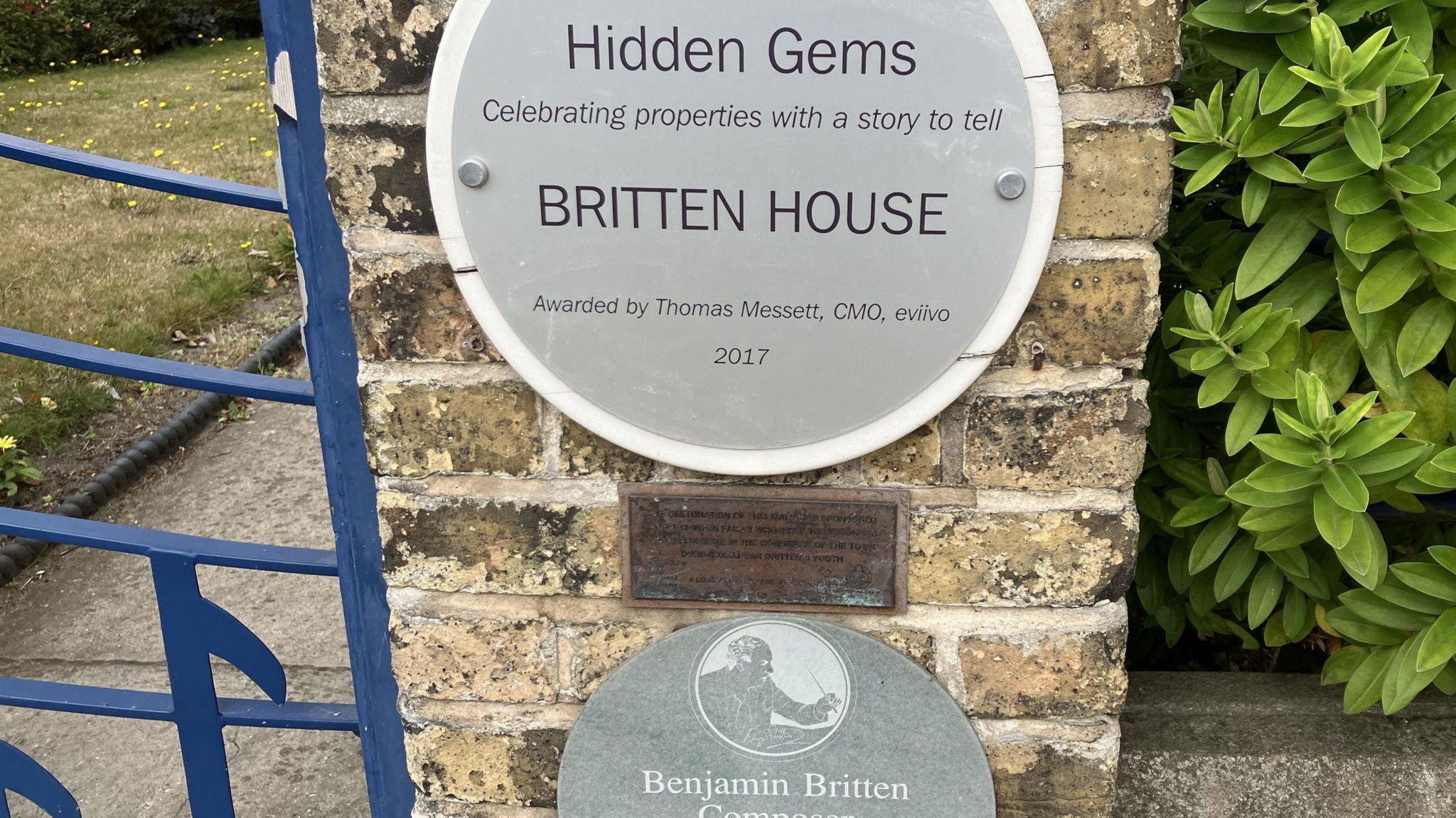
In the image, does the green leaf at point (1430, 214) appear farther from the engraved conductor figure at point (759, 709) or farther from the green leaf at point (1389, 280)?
the engraved conductor figure at point (759, 709)

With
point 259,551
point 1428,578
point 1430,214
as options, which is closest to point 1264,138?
point 1430,214

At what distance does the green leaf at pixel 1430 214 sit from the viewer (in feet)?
3.19

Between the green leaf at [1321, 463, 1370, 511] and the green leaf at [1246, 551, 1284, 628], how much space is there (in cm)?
27

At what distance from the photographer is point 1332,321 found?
1.37 metres

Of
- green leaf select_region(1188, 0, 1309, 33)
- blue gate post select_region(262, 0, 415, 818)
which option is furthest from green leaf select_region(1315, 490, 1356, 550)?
blue gate post select_region(262, 0, 415, 818)

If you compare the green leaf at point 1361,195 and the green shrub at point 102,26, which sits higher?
the green shrub at point 102,26

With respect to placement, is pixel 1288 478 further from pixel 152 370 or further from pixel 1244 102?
pixel 152 370

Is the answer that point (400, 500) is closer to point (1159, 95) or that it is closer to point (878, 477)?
point (878, 477)

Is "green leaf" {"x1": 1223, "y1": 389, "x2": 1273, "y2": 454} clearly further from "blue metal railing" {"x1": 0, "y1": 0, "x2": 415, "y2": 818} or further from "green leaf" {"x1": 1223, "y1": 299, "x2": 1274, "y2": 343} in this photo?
"blue metal railing" {"x1": 0, "y1": 0, "x2": 415, "y2": 818}

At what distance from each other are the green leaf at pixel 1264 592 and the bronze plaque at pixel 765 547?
0.45 m

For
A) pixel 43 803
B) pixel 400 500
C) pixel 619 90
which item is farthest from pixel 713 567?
pixel 43 803

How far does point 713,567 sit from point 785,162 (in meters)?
0.42

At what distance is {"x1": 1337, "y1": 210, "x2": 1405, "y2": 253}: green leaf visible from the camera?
1.02 metres

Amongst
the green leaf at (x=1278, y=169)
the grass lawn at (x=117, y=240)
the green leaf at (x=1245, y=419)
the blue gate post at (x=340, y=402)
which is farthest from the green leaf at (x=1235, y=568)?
the grass lawn at (x=117, y=240)
